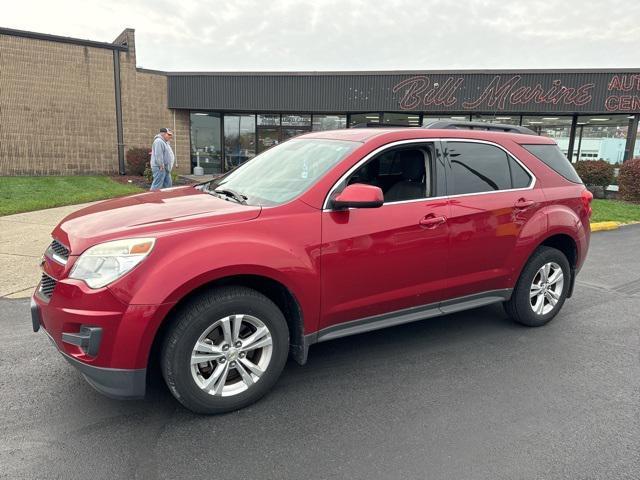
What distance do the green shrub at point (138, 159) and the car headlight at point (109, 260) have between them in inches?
600

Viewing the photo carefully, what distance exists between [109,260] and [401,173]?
7.66 feet

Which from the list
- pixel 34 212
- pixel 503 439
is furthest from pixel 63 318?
pixel 34 212

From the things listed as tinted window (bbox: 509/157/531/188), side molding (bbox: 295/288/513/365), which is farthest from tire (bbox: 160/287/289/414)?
tinted window (bbox: 509/157/531/188)

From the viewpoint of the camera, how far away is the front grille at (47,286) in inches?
116

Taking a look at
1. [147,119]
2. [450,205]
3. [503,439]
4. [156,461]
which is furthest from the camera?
[147,119]

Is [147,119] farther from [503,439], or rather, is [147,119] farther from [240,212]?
[503,439]

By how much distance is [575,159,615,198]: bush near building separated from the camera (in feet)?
50.4

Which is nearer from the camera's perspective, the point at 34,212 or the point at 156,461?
the point at 156,461

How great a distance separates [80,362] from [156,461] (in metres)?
0.71

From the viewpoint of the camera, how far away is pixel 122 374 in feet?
8.87

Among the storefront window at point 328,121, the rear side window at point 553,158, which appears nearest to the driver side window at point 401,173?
the rear side window at point 553,158

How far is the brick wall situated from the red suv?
15169 millimetres

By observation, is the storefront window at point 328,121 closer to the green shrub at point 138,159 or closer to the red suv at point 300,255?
the green shrub at point 138,159

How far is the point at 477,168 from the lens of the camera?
4.11 m
